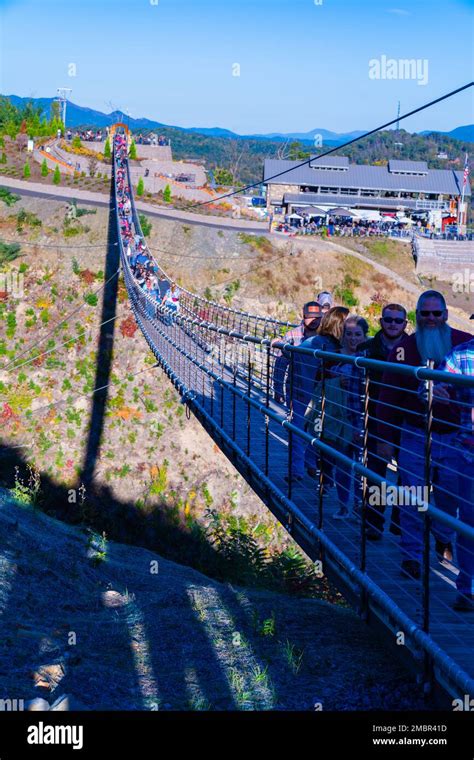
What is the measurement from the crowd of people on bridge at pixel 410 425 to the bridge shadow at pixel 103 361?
59.1 ft

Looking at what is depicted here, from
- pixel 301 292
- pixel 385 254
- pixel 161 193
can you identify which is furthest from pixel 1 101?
pixel 301 292

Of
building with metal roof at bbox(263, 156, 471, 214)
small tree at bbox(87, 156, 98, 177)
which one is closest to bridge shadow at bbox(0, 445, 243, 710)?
small tree at bbox(87, 156, 98, 177)

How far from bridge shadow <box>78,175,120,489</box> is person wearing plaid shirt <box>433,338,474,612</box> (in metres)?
19.6

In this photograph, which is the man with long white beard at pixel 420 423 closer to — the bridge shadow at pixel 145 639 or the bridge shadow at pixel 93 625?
the bridge shadow at pixel 145 639

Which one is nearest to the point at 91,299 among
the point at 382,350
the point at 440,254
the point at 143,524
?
the point at 143,524

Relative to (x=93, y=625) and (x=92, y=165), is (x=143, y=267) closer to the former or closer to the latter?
(x=93, y=625)

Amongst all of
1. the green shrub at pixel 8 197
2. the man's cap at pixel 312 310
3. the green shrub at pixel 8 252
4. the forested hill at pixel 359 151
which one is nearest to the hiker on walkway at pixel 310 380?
the man's cap at pixel 312 310

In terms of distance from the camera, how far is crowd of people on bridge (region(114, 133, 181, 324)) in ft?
63.0

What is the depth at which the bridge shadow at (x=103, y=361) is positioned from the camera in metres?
23.7

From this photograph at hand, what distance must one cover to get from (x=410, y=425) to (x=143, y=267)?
2069cm

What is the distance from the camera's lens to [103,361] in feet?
92.3

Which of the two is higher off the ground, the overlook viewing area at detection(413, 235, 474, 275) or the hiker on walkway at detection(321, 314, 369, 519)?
the overlook viewing area at detection(413, 235, 474, 275)

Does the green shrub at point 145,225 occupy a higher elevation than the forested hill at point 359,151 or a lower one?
lower

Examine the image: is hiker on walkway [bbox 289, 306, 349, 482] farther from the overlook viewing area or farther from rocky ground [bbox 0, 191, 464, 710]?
the overlook viewing area
